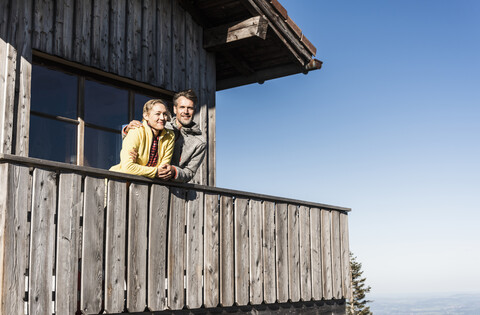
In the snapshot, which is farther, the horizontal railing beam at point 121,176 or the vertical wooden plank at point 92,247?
the vertical wooden plank at point 92,247

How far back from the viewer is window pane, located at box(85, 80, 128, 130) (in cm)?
848

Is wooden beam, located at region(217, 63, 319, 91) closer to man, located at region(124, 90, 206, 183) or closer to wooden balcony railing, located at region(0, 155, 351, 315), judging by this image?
wooden balcony railing, located at region(0, 155, 351, 315)

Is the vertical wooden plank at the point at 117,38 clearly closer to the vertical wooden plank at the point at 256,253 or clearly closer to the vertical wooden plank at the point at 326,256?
the vertical wooden plank at the point at 256,253

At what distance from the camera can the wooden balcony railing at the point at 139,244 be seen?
16.9 ft

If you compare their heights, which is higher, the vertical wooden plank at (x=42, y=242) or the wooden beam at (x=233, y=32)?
the wooden beam at (x=233, y=32)

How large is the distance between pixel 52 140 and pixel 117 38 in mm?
1897

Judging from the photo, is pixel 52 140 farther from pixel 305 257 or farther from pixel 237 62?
pixel 237 62

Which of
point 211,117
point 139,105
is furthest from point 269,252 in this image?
point 211,117

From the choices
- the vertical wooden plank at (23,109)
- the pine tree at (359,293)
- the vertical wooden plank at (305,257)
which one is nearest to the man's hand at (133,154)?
the vertical wooden plank at (23,109)

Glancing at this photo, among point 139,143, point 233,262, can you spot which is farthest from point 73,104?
point 233,262

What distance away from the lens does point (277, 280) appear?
8.30m

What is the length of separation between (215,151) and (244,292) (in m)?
3.43

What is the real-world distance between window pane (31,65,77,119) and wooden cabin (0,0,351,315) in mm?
18

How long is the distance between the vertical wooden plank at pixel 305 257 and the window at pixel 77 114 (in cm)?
277
